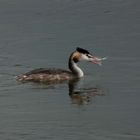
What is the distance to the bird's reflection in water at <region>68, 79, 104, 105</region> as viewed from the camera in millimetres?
22945

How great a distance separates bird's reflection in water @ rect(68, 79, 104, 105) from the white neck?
125cm

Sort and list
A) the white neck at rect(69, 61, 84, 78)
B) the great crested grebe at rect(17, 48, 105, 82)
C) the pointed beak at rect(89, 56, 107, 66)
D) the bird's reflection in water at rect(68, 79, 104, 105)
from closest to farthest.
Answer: the bird's reflection in water at rect(68, 79, 104, 105) → the great crested grebe at rect(17, 48, 105, 82) → the white neck at rect(69, 61, 84, 78) → the pointed beak at rect(89, 56, 107, 66)

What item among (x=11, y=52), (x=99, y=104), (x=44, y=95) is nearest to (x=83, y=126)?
(x=99, y=104)

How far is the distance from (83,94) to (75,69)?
3194mm

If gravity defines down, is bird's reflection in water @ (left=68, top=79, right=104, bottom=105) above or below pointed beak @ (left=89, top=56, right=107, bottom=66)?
→ below

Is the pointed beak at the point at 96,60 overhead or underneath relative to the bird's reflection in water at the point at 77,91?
overhead

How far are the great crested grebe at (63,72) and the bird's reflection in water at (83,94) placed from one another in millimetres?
947

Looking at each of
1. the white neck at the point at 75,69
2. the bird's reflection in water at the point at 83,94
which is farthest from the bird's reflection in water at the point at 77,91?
the white neck at the point at 75,69

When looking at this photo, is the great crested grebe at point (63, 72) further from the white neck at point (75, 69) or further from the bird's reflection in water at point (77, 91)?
the bird's reflection in water at point (77, 91)

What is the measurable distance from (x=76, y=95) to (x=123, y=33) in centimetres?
991

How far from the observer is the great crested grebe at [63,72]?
1017 inches

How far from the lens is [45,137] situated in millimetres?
18125

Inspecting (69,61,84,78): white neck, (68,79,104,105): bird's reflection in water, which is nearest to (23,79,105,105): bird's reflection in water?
(68,79,104,105): bird's reflection in water

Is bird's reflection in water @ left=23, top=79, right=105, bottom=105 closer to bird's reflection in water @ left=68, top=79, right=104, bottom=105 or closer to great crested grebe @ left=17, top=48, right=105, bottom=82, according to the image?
bird's reflection in water @ left=68, top=79, right=104, bottom=105
